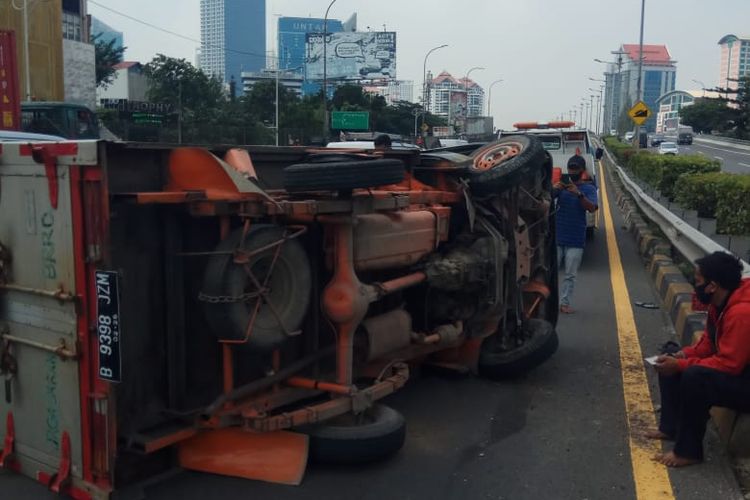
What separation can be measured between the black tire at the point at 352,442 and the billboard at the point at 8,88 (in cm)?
1548

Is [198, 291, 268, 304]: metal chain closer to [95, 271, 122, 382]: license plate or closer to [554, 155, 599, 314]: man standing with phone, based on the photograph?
[95, 271, 122, 382]: license plate

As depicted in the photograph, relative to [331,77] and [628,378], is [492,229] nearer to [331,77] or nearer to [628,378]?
[628,378]

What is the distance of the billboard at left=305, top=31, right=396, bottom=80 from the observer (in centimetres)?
8025

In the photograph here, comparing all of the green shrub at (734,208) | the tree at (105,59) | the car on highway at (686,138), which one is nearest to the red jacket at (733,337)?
the green shrub at (734,208)

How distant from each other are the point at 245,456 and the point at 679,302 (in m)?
5.10

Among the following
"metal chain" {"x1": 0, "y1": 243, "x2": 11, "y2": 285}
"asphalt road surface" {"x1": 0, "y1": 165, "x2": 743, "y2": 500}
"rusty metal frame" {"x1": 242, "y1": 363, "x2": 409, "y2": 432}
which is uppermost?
"metal chain" {"x1": 0, "y1": 243, "x2": 11, "y2": 285}

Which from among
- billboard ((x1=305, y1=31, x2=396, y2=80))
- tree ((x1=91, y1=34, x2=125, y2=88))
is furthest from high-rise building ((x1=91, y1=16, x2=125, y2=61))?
billboard ((x1=305, y1=31, x2=396, y2=80))

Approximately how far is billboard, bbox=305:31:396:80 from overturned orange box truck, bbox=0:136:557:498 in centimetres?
→ 7764

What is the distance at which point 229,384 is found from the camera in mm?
4094

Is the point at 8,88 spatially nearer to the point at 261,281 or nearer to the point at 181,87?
the point at 261,281

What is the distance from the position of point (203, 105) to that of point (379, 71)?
108 feet

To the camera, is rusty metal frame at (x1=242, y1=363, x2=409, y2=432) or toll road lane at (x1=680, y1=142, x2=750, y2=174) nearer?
rusty metal frame at (x1=242, y1=363, x2=409, y2=432)

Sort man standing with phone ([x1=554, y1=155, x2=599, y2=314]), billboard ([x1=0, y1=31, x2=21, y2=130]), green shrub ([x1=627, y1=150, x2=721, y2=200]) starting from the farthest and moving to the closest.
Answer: billboard ([x1=0, y1=31, x2=21, y2=130]) → green shrub ([x1=627, y1=150, x2=721, y2=200]) → man standing with phone ([x1=554, y1=155, x2=599, y2=314])

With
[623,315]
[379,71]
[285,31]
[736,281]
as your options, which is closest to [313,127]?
[379,71]
